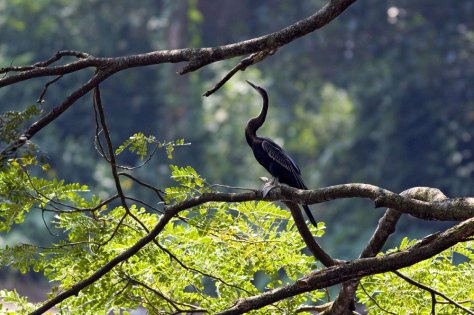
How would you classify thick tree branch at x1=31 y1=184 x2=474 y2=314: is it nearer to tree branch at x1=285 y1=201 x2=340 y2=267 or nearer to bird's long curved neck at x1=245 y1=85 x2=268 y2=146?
tree branch at x1=285 y1=201 x2=340 y2=267

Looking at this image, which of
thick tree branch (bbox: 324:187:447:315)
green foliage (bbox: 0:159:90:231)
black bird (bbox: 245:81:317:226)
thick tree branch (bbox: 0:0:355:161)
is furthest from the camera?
black bird (bbox: 245:81:317:226)

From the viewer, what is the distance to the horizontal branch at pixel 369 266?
5.60 meters

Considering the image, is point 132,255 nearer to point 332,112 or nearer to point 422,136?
point 422,136

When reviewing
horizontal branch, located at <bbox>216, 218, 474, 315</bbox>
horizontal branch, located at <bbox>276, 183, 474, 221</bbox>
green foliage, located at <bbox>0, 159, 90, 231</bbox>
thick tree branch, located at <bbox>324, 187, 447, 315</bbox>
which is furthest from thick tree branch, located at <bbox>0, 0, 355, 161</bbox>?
horizontal branch, located at <bbox>216, 218, 474, 315</bbox>

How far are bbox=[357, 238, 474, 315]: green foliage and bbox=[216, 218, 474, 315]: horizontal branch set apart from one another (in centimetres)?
90

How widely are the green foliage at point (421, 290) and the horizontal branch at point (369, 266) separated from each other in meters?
0.90

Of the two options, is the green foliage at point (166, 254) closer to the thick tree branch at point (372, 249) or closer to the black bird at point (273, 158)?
the thick tree branch at point (372, 249)

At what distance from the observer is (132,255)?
6.39m

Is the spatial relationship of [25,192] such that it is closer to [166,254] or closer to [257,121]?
[166,254]

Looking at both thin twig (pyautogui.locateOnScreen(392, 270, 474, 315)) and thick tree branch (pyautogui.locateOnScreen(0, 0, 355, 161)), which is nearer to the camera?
thick tree branch (pyautogui.locateOnScreen(0, 0, 355, 161))

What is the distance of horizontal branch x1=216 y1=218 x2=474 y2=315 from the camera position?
5.60 meters

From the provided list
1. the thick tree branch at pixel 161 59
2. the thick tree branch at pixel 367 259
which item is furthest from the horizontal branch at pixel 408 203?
the thick tree branch at pixel 161 59

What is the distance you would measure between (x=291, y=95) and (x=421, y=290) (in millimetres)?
20143

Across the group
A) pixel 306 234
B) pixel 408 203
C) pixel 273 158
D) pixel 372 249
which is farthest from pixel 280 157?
pixel 408 203
